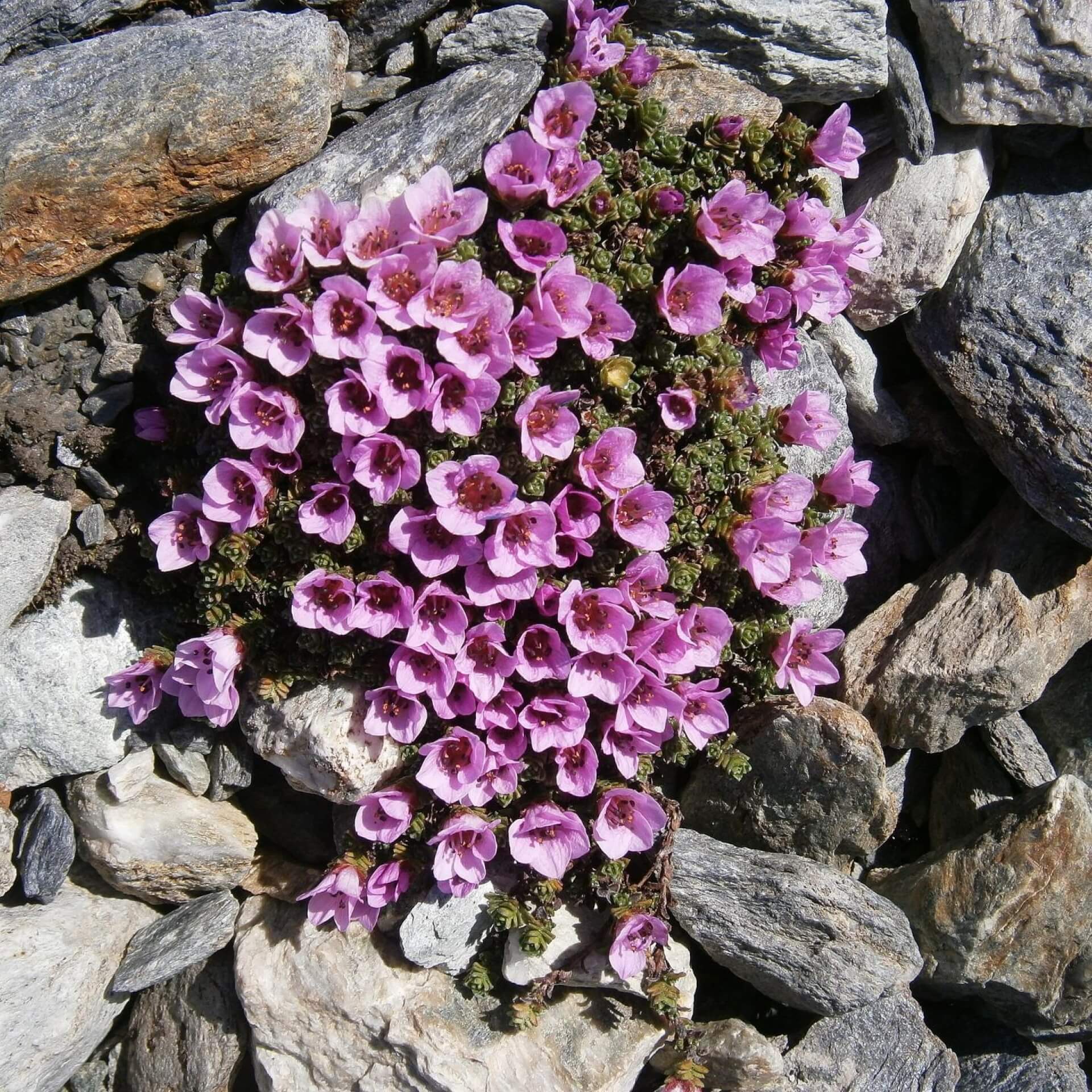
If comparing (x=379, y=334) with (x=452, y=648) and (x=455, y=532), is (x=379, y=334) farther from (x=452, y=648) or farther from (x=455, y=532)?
(x=452, y=648)

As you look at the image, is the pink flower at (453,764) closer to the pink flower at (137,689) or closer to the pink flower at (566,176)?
the pink flower at (137,689)

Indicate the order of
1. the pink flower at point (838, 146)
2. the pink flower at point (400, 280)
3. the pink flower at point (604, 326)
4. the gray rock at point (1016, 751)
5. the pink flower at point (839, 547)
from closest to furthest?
the pink flower at point (400, 280), the pink flower at point (604, 326), the pink flower at point (838, 146), the pink flower at point (839, 547), the gray rock at point (1016, 751)

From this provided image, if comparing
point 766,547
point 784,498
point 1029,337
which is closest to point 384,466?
point 766,547

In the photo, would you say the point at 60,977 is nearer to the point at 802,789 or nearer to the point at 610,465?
the point at 610,465

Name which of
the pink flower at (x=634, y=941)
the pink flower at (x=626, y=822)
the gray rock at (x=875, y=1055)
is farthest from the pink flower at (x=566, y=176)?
the gray rock at (x=875, y=1055)

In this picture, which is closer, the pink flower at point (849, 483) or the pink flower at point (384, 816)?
the pink flower at point (384, 816)

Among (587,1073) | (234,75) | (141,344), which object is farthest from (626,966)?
(234,75)
